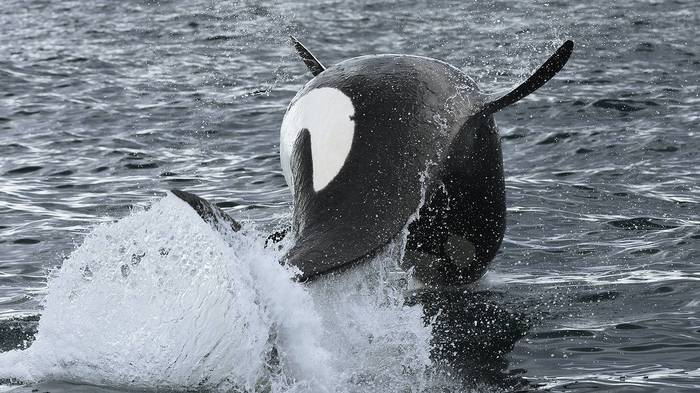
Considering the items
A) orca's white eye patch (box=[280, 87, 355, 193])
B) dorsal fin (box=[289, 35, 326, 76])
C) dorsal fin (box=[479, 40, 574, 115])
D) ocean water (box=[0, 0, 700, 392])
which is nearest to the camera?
ocean water (box=[0, 0, 700, 392])

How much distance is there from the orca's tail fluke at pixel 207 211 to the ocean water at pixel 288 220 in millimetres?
77

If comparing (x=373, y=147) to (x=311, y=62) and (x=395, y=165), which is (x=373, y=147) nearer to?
(x=395, y=165)

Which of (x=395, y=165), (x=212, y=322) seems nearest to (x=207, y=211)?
(x=212, y=322)

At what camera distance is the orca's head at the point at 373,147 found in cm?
698

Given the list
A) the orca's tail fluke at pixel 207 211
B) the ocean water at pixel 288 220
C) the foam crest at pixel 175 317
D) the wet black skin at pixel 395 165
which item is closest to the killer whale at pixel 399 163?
the wet black skin at pixel 395 165

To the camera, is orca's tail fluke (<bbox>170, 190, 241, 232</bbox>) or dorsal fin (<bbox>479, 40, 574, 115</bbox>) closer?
orca's tail fluke (<bbox>170, 190, 241, 232</bbox>)

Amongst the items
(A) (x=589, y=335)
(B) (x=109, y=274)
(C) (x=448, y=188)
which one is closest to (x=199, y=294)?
(B) (x=109, y=274)

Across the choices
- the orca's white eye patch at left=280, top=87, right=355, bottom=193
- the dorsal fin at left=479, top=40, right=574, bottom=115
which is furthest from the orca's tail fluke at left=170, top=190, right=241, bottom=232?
the dorsal fin at left=479, top=40, right=574, bottom=115

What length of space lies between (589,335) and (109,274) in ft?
10.7

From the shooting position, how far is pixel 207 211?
5758mm

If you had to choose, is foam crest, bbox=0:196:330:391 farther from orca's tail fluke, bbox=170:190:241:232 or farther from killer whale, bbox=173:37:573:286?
killer whale, bbox=173:37:573:286

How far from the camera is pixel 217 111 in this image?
16.8 metres

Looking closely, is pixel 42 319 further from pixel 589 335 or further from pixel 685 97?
pixel 685 97

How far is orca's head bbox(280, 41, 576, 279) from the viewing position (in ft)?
22.9
